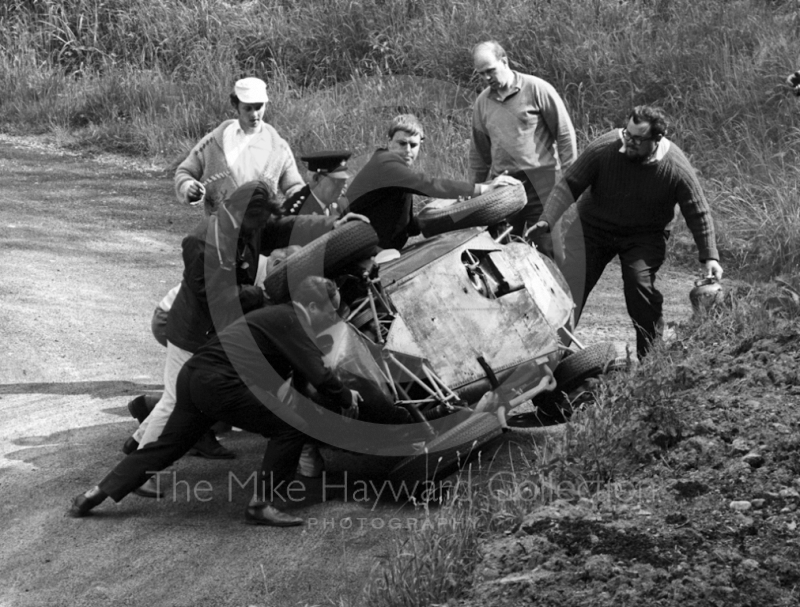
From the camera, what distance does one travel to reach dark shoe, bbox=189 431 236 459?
7391 millimetres

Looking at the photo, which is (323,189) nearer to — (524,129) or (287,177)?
(287,177)

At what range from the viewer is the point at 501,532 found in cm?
551

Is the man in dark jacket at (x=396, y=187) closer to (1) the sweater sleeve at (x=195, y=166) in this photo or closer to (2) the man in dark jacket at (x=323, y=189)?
(2) the man in dark jacket at (x=323, y=189)

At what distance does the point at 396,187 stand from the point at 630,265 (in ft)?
5.61

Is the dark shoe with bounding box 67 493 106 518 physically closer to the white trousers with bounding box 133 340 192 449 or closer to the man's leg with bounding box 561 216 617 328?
the white trousers with bounding box 133 340 192 449

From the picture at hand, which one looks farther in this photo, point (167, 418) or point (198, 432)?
point (167, 418)

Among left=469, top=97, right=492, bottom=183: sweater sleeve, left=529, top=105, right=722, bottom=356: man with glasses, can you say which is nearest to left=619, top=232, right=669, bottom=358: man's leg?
left=529, top=105, right=722, bottom=356: man with glasses

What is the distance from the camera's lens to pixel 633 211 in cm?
787

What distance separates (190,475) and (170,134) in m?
8.18

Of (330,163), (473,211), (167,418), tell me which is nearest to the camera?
(167,418)

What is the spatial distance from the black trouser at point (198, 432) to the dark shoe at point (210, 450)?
0.95 m

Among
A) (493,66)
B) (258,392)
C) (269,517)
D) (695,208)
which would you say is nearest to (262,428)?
(258,392)

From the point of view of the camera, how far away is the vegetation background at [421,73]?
12.1m

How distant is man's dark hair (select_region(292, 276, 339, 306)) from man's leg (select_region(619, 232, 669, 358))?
7.74 feet
